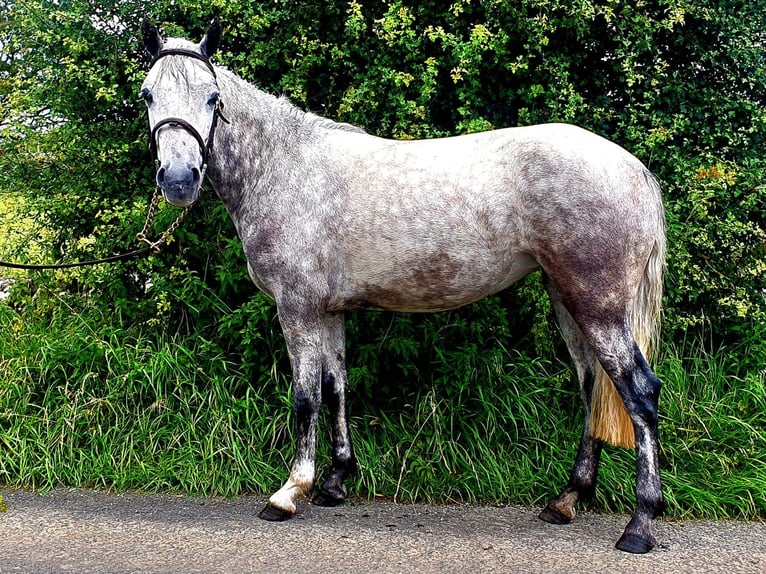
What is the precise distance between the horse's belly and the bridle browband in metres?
0.96

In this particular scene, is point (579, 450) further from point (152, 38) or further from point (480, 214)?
point (152, 38)

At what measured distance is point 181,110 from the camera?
3.35m

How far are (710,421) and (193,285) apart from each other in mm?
3413

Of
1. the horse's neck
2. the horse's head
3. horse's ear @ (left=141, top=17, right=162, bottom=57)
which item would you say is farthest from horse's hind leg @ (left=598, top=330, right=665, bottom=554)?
horse's ear @ (left=141, top=17, right=162, bottom=57)

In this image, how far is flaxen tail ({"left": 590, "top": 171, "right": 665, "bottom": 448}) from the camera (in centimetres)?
361

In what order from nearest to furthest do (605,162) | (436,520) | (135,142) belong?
(605,162) → (436,520) → (135,142)

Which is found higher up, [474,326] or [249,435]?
[474,326]

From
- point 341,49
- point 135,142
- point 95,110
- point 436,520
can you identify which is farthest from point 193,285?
point 436,520

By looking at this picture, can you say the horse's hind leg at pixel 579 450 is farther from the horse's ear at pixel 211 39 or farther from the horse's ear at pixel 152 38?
the horse's ear at pixel 152 38

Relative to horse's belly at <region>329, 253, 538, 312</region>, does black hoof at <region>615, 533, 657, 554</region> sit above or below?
below

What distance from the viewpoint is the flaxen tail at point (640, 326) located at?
3613 millimetres

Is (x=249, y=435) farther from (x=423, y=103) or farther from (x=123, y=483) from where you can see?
(x=423, y=103)

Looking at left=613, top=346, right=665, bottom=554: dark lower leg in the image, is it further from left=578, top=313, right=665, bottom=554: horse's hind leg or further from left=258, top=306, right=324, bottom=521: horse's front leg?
left=258, top=306, right=324, bottom=521: horse's front leg

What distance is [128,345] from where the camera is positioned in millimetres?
4797
